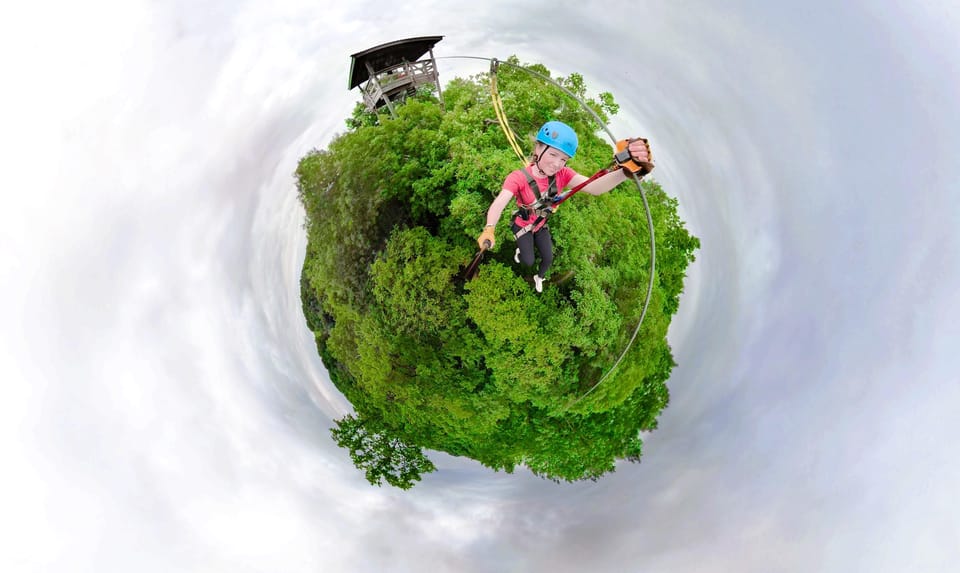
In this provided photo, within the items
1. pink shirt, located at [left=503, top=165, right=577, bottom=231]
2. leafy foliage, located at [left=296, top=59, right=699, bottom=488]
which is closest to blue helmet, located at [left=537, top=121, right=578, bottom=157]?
pink shirt, located at [left=503, top=165, right=577, bottom=231]

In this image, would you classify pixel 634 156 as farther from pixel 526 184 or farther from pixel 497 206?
pixel 497 206

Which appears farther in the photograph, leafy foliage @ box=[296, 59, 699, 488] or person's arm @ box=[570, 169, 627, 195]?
leafy foliage @ box=[296, 59, 699, 488]

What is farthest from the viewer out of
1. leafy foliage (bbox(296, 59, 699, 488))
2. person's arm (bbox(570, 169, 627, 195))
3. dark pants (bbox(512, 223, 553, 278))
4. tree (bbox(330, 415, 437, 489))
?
tree (bbox(330, 415, 437, 489))

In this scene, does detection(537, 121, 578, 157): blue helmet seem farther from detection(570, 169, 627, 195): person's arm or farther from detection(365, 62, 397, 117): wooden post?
detection(365, 62, 397, 117): wooden post

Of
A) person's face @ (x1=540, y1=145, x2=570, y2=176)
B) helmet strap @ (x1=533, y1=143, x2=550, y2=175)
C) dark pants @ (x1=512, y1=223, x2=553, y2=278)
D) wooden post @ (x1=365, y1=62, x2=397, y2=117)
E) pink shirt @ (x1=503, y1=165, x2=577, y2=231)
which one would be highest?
wooden post @ (x1=365, y1=62, x2=397, y2=117)

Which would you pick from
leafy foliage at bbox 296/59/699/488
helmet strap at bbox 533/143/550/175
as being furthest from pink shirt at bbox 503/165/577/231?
leafy foliage at bbox 296/59/699/488

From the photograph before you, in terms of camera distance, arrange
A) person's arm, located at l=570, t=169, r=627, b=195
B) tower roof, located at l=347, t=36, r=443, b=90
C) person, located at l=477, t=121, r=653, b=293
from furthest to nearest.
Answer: tower roof, located at l=347, t=36, r=443, b=90 → person's arm, located at l=570, t=169, r=627, b=195 → person, located at l=477, t=121, r=653, b=293

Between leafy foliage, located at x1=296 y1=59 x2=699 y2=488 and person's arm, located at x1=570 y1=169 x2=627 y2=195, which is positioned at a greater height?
leafy foliage, located at x1=296 y1=59 x2=699 y2=488
